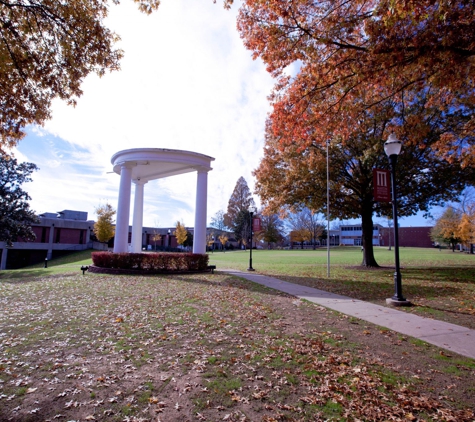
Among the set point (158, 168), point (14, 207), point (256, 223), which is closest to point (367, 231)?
point (256, 223)

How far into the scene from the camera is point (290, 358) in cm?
445

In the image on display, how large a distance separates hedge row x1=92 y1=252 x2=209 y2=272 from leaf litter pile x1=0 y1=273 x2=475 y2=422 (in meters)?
8.96

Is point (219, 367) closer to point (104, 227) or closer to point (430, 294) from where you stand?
point (430, 294)

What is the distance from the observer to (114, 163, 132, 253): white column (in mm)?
17516

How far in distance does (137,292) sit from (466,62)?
1107 centimetres

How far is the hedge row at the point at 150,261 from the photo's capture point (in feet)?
53.3

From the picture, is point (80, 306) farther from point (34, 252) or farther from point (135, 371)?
point (34, 252)

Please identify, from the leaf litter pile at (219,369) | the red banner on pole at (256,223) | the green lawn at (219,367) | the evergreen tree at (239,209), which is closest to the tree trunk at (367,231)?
the red banner on pole at (256,223)

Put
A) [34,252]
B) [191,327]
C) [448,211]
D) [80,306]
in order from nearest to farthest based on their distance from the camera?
1. [191,327]
2. [80,306]
3. [34,252]
4. [448,211]

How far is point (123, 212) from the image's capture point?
17703 mm

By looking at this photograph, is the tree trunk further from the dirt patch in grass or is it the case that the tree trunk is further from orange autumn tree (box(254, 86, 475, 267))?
the dirt patch in grass

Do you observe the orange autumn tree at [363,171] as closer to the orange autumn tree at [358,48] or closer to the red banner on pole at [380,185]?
the red banner on pole at [380,185]

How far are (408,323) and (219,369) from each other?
182 inches

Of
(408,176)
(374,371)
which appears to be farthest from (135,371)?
(408,176)
